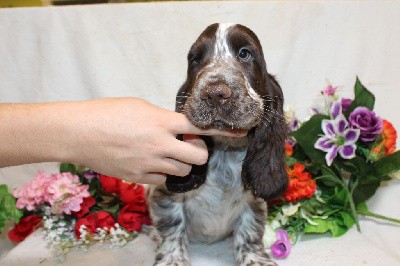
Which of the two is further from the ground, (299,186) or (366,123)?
→ (366,123)

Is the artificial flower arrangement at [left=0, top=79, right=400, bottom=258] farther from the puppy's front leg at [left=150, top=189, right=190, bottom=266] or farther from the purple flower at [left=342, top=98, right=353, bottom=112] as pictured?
the puppy's front leg at [left=150, top=189, right=190, bottom=266]

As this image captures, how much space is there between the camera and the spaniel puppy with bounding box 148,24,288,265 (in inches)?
76.7

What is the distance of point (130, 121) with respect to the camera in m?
1.65

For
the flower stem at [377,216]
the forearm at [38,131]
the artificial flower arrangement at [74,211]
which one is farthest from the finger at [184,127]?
the flower stem at [377,216]

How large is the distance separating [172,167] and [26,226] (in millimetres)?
1661

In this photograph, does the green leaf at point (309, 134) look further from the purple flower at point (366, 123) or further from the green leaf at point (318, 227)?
the green leaf at point (318, 227)

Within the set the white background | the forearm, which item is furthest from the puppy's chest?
the white background

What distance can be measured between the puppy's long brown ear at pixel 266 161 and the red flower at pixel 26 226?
152cm

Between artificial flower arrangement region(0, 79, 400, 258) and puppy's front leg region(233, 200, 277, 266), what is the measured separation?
0.21 metres

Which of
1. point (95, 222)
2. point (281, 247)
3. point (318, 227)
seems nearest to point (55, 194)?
point (95, 222)

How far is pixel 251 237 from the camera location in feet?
8.18

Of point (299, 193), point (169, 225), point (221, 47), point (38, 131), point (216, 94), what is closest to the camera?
point (38, 131)

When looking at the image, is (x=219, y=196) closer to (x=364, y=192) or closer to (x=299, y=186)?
(x=299, y=186)

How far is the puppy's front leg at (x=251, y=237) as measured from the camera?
242 centimetres
